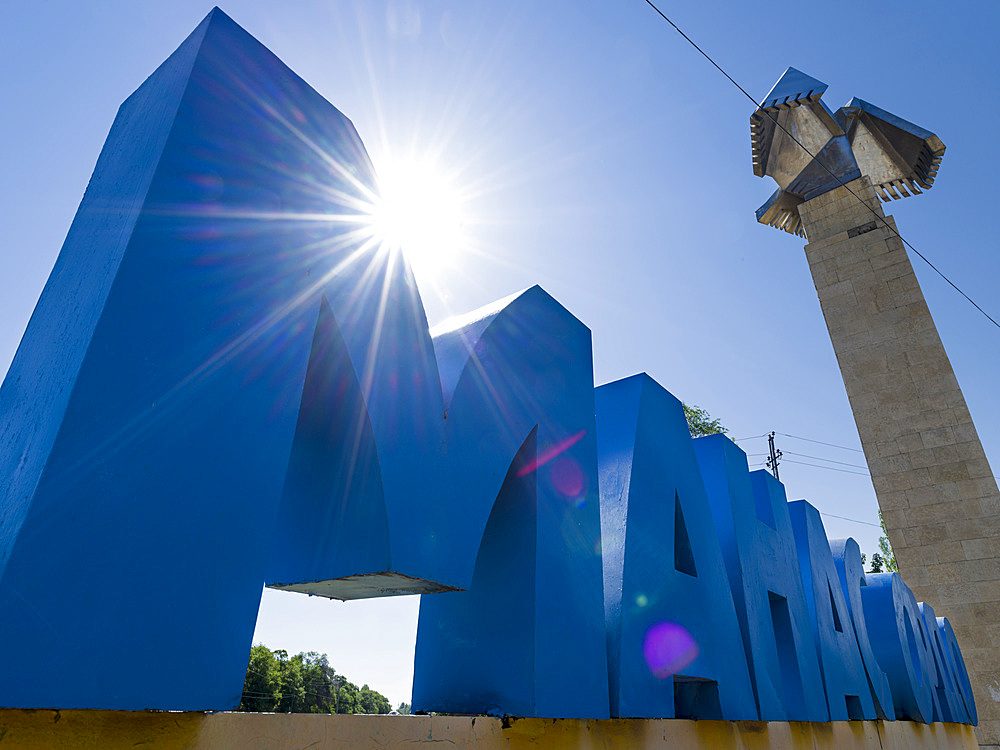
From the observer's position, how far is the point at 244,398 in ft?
7.43

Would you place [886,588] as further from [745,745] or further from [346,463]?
[346,463]

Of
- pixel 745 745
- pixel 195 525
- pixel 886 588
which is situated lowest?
pixel 745 745

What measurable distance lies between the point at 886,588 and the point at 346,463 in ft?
28.7

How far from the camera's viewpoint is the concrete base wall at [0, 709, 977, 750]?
1650mm

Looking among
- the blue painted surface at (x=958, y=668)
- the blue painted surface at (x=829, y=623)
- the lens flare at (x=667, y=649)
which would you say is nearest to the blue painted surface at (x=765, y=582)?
the blue painted surface at (x=829, y=623)

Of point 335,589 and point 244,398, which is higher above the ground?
point 244,398

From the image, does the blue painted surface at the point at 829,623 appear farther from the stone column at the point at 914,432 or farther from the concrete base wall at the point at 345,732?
the stone column at the point at 914,432

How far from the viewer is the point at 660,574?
Result: 14.3ft

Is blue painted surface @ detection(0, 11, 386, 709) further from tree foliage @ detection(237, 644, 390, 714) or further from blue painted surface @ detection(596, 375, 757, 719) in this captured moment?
tree foliage @ detection(237, 644, 390, 714)

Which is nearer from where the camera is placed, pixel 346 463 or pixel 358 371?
pixel 358 371

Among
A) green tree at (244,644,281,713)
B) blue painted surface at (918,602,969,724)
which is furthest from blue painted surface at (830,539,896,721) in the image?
green tree at (244,644,281,713)

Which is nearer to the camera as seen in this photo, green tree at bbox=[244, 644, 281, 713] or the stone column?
the stone column

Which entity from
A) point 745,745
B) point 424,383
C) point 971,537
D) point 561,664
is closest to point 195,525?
point 424,383

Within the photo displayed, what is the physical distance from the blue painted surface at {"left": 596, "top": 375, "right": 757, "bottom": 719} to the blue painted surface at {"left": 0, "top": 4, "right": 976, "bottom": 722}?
24 mm
